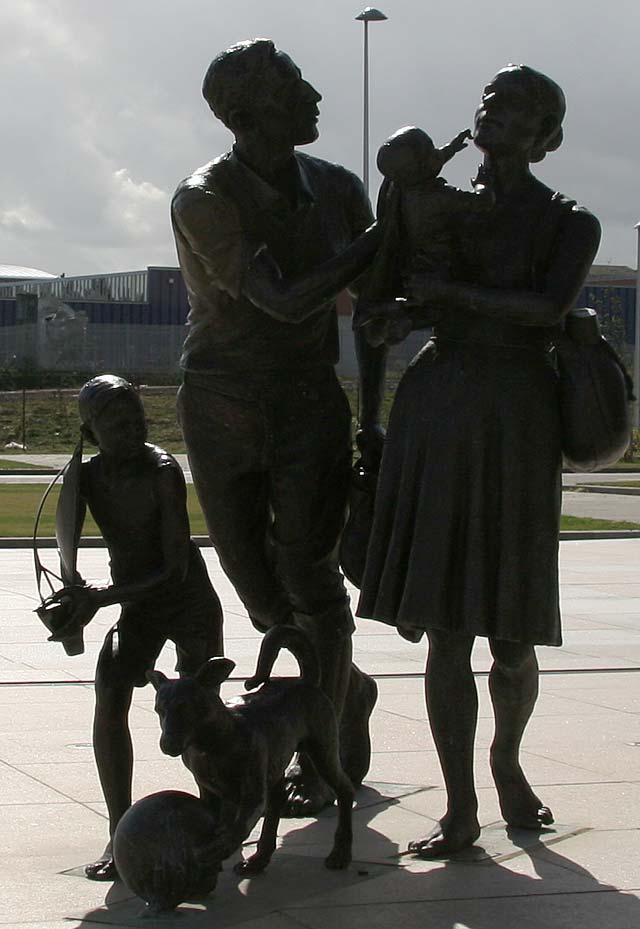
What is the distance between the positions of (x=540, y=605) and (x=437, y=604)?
294 mm

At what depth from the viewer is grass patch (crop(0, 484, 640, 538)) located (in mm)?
15320

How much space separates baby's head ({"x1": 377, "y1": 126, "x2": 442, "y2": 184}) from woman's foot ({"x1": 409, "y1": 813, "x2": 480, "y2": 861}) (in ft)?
6.09

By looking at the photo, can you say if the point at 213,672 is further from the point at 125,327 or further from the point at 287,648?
the point at 125,327

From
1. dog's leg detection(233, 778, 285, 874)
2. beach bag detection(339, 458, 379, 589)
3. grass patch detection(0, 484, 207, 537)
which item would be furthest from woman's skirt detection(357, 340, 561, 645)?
grass patch detection(0, 484, 207, 537)

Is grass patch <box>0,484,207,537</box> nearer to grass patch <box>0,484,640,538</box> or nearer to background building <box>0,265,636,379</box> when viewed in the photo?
grass patch <box>0,484,640,538</box>

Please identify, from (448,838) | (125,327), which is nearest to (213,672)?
(448,838)

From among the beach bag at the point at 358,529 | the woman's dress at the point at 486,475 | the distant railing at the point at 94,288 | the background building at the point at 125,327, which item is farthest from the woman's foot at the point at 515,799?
the distant railing at the point at 94,288

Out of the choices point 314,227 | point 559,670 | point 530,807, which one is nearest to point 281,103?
point 314,227

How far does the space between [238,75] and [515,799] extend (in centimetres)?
239

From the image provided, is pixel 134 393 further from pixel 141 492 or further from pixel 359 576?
pixel 359 576

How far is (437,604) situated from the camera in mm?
4418

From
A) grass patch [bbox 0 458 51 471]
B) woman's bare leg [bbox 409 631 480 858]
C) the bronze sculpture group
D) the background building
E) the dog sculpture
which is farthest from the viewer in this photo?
the background building

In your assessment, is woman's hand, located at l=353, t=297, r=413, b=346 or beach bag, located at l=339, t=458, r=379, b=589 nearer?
woman's hand, located at l=353, t=297, r=413, b=346

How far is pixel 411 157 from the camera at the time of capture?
14.1 ft
